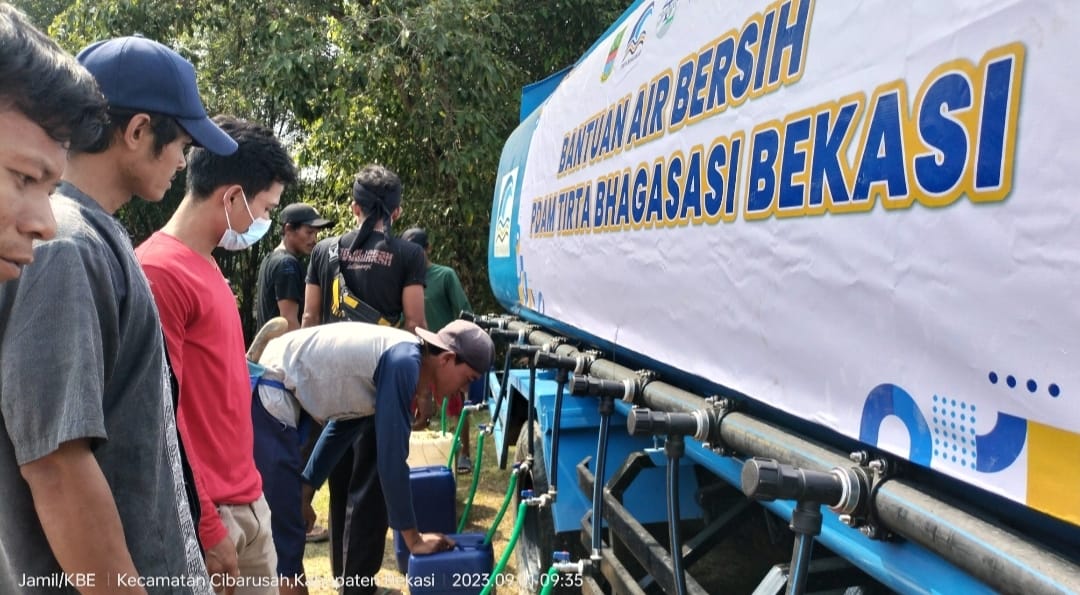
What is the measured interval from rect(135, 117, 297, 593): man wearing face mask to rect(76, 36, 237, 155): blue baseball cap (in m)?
0.41

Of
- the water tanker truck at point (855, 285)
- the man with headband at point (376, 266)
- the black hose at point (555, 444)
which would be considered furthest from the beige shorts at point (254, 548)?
the man with headband at point (376, 266)

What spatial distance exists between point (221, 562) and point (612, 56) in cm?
223

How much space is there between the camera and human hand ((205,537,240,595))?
1.95m

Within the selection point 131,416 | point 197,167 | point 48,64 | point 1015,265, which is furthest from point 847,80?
point 197,167

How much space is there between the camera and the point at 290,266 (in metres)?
5.15

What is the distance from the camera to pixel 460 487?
561 cm

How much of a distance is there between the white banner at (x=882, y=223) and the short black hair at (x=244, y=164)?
109 centimetres

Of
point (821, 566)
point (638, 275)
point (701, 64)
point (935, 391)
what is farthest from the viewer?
point (638, 275)

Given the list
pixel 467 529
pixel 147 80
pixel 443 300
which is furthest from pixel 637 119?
pixel 443 300

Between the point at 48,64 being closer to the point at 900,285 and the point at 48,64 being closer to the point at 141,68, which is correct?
the point at 141,68

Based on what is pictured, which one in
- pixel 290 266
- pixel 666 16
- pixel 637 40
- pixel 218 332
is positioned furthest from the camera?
pixel 290 266

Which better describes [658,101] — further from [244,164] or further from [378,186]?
[378,186]

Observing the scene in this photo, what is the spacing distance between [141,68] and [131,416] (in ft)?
2.41

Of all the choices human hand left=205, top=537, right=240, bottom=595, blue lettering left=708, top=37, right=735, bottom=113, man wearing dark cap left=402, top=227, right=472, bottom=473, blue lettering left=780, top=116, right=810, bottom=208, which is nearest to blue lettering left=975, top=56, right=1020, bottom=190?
blue lettering left=780, top=116, right=810, bottom=208
